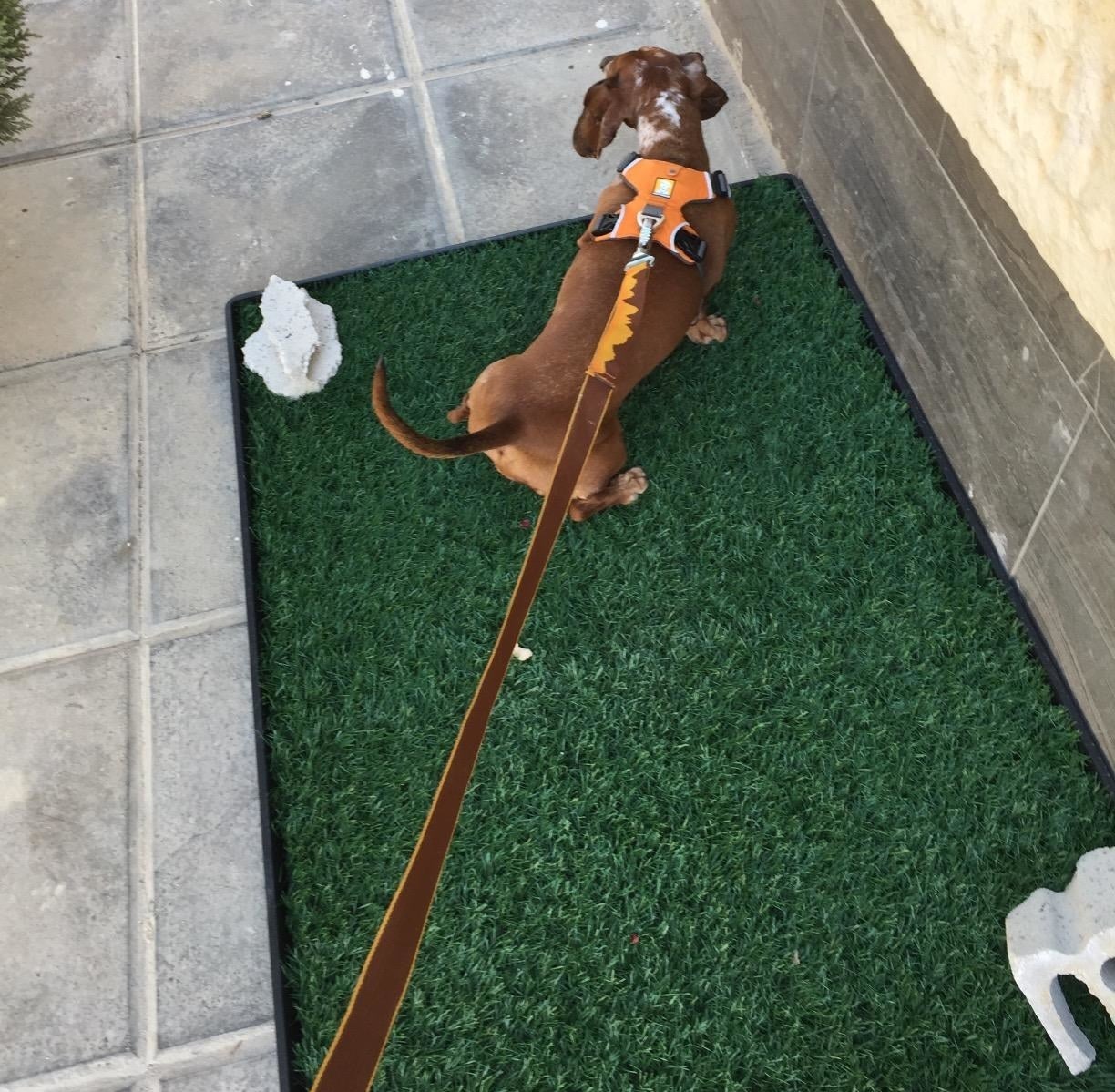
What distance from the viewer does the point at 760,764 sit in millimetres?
2414

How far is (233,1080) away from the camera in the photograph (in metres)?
2.20

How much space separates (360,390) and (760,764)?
5.55ft

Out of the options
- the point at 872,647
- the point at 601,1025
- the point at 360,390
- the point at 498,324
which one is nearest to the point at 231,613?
the point at 360,390

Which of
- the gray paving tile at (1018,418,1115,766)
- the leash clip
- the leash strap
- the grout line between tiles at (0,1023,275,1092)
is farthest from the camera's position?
the leash clip

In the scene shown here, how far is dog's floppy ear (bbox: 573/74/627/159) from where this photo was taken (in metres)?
2.87

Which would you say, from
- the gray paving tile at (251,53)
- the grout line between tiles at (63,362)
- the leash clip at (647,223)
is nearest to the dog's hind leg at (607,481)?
the leash clip at (647,223)

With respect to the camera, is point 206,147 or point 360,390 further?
point 206,147

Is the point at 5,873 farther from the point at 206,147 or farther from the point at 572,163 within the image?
the point at 572,163

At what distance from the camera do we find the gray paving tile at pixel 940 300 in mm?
2273

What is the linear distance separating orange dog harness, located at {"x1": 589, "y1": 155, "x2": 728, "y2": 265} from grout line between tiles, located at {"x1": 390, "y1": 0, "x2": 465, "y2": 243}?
902 mm

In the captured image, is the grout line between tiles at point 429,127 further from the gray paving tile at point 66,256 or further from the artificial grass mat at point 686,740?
the gray paving tile at point 66,256

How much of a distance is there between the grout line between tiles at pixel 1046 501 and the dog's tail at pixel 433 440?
4.26 ft

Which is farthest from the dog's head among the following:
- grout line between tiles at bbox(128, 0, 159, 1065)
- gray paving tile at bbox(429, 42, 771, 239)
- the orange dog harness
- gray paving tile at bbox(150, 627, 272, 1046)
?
gray paving tile at bbox(150, 627, 272, 1046)

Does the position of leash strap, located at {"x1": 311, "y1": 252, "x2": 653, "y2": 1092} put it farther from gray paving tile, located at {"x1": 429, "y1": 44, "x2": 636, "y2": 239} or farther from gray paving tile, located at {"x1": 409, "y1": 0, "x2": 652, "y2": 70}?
gray paving tile, located at {"x1": 409, "y1": 0, "x2": 652, "y2": 70}
